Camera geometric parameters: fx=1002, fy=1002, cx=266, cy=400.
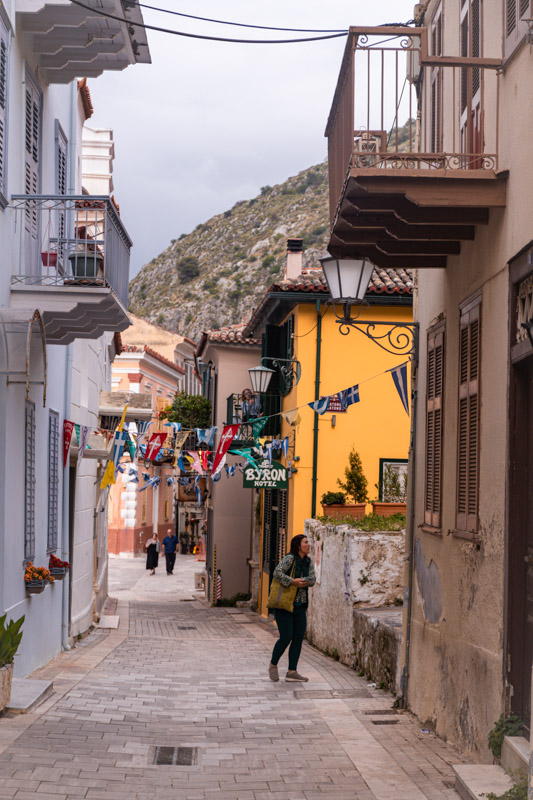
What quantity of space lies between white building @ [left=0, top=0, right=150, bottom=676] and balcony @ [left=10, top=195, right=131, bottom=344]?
0.05ft

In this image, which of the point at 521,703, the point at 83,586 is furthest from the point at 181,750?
the point at 83,586

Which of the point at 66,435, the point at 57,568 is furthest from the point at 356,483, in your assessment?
the point at 57,568

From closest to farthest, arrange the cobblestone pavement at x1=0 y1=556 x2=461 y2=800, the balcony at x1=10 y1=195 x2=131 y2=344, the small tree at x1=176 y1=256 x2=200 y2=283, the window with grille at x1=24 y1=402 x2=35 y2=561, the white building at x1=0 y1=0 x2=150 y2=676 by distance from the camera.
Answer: the cobblestone pavement at x1=0 y1=556 x2=461 y2=800, the white building at x1=0 y1=0 x2=150 y2=676, the balcony at x1=10 y1=195 x2=131 y2=344, the window with grille at x1=24 y1=402 x2=35 y2=561, the small tree at x1=176 y1=256 x2=200 y2=283

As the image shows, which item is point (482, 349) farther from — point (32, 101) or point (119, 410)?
point (119, 410)

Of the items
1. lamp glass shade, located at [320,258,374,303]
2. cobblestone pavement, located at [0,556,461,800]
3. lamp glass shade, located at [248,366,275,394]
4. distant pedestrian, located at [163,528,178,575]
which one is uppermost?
lamp glass shade, located at [320,258,374,303]

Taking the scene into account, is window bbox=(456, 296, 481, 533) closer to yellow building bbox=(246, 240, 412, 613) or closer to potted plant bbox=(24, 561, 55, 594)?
potted plant bbox=(24, 561, 55, 594)

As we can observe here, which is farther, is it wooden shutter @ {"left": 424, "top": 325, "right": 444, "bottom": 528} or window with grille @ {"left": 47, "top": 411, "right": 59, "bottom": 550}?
window with grille @ {"left": 47, "top": 411, "right": 59, "bottom": 550}

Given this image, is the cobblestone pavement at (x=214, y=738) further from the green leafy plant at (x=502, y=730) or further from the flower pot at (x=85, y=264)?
the flower pot at (x=85, y=264)

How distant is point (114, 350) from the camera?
29531 millimetres

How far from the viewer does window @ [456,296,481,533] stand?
25.5 feet

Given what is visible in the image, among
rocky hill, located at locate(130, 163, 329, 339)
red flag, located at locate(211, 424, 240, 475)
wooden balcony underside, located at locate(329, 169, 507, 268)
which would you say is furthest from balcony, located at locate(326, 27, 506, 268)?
rocky hill, located at locate(130, 163, 329, 339)

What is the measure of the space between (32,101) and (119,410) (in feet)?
36.3

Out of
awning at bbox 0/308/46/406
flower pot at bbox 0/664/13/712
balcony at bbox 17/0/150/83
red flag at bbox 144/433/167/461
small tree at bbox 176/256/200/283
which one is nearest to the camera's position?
flower pot at bbox 0/664/13/712

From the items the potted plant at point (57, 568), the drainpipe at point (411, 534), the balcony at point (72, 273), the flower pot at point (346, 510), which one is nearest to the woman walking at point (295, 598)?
the drainpipe at point (411, 534)
